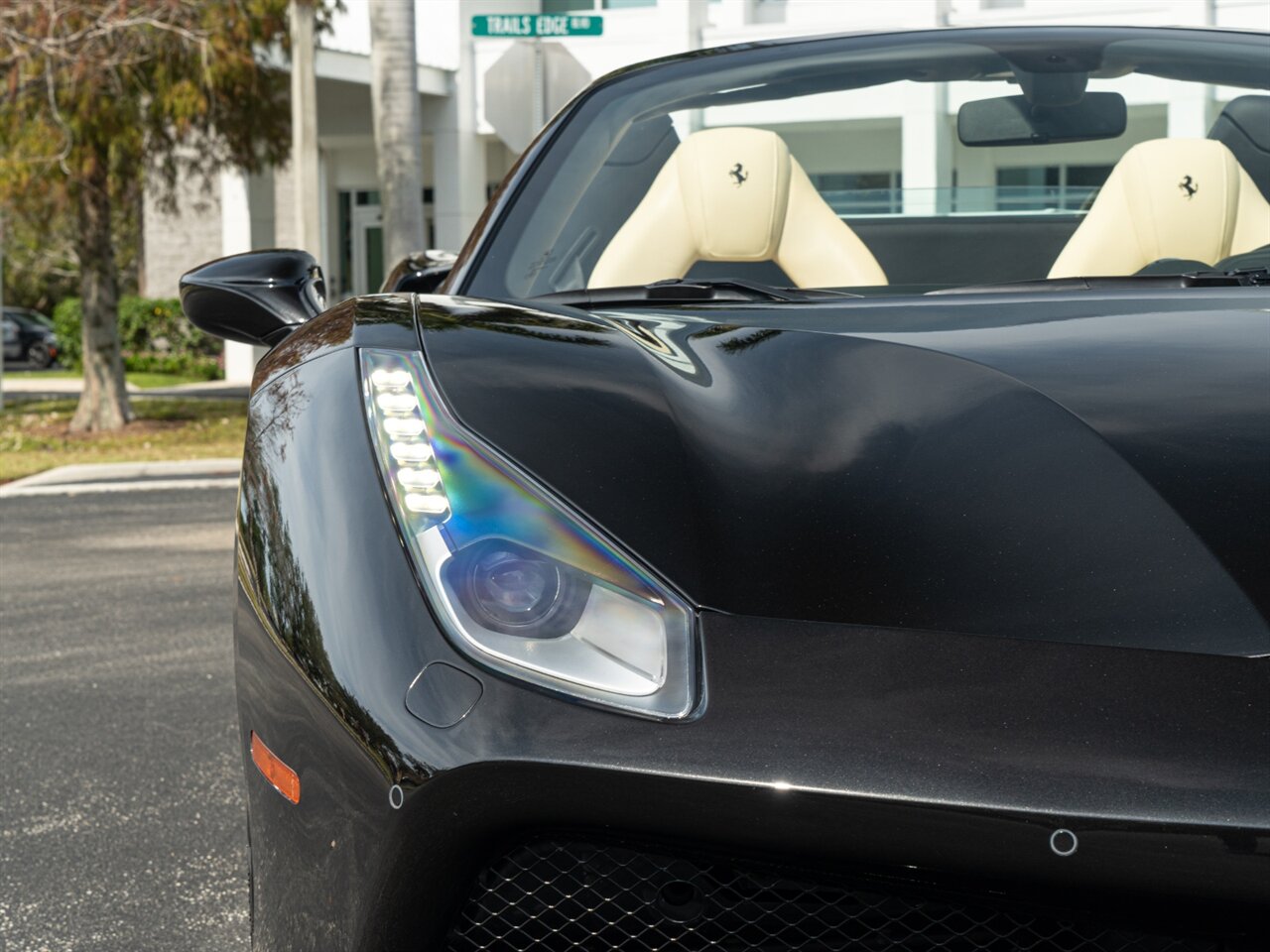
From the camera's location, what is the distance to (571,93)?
1016 centimetres

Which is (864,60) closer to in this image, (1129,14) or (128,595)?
(128,595)

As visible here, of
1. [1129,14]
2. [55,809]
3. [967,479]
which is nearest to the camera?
[967,479]

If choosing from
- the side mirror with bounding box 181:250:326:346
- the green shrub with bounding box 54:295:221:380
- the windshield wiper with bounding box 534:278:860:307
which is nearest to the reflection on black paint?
the windshield wiper with bounding box 534:278:860:307

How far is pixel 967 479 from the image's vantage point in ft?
4.60

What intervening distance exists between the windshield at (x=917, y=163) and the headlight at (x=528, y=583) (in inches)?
45.4

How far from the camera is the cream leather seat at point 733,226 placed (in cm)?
259

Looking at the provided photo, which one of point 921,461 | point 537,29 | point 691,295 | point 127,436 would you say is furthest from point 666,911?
point 127,436

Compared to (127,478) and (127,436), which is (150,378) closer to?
(127,436)

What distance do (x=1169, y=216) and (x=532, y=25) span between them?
7505mm

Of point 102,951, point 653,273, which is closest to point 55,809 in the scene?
point 102,951

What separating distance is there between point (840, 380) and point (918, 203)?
135 centimetres

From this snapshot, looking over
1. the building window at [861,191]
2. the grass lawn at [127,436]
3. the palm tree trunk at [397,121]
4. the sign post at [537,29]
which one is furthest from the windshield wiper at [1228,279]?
the palm tree trunk at [397,121]

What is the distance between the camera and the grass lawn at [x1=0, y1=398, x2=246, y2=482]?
12.5 m

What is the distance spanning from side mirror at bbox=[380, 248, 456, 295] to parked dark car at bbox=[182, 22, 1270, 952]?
102 cm
